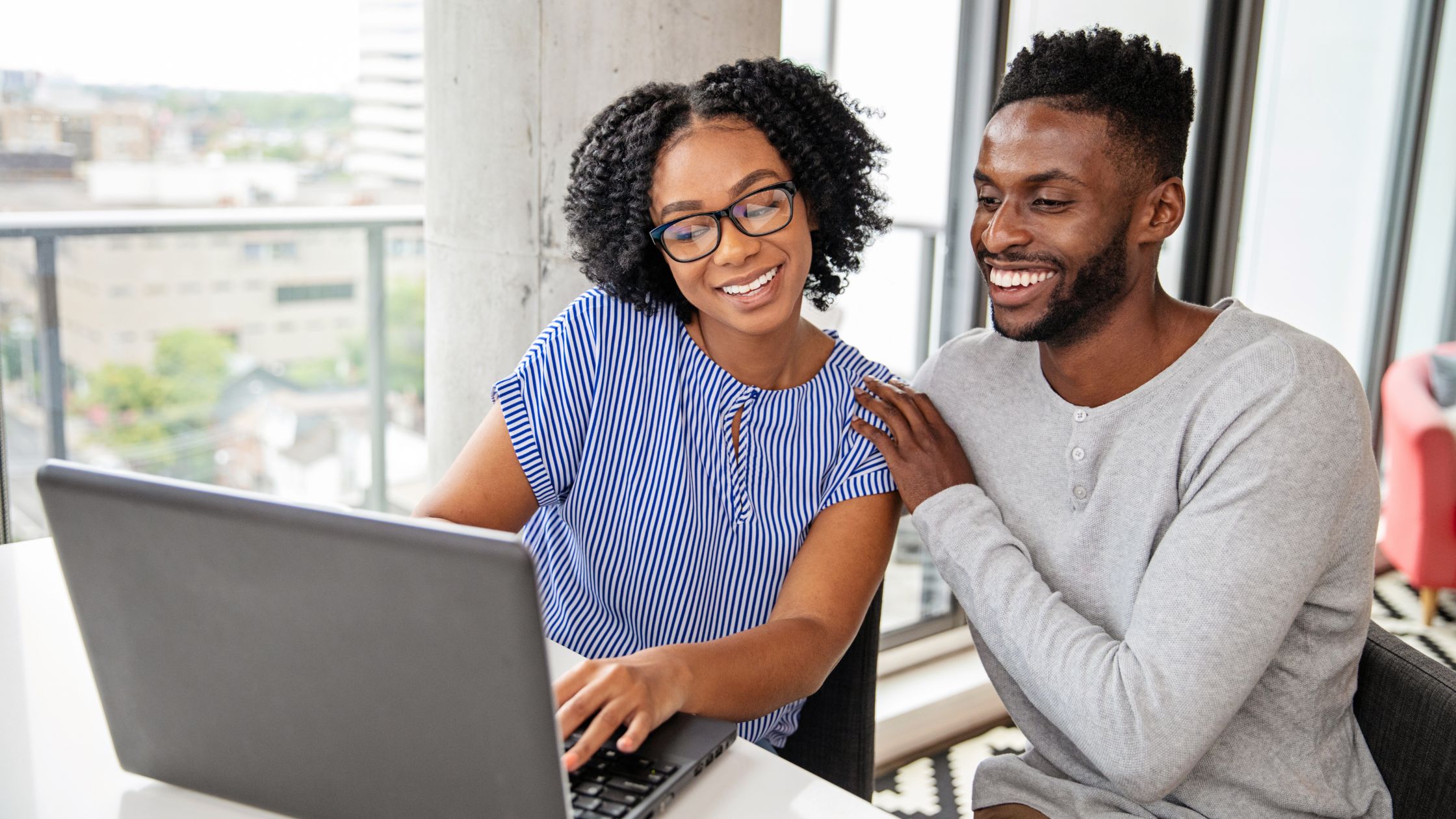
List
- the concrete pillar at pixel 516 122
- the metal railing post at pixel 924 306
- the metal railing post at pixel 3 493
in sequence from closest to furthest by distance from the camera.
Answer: the metal railing post at pixel 3 493
the concrete pillar at pixel 516 122
the metal railing post at pixel 924 306

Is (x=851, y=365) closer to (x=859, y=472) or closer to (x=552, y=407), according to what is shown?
(x=859, y=472)

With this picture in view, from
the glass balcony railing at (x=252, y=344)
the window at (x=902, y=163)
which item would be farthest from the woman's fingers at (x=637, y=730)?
the glass balcony railing at (x=252, y=344)

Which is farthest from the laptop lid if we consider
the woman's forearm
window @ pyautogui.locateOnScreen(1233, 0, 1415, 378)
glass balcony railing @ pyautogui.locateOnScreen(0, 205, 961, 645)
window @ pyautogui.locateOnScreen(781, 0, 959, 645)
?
window @ pyautogui.locateOnScreen(1233, 0, 1415, 378)

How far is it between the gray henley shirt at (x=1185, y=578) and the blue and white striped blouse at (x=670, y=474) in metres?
0.21

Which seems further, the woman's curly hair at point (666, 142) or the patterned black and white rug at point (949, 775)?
the patterned black and white rug at point (949, 775)

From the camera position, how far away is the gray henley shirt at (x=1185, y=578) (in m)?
1.13

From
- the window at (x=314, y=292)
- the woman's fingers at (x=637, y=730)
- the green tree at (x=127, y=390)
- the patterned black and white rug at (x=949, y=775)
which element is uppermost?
the window at (x=314, y=292)

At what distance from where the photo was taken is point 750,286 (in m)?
1.44

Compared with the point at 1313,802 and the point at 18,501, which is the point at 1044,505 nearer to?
the point at 1313,802

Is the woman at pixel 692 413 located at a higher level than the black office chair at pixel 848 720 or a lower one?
higher

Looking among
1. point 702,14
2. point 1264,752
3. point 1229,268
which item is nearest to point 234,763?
point 1264,752

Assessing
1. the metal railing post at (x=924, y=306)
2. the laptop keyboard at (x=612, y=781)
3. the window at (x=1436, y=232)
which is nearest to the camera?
the laptop keyboard at (x=612, y=781)

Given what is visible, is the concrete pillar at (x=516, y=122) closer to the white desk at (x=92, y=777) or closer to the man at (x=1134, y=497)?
the man at (x=1134, y=497)

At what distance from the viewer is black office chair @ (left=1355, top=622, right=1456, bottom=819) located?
3.75ft
